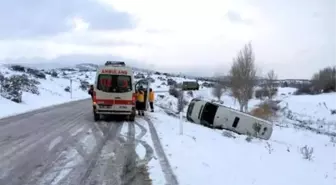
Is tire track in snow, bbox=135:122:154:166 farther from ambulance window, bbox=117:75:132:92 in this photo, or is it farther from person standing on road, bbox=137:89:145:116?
person standing on road, bbox=137:89:145:116

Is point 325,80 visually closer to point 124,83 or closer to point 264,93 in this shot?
point 264,93

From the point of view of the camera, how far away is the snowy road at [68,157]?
25.9ft

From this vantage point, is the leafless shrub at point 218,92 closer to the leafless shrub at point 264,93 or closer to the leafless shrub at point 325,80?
the leafless shrub at point 264,93

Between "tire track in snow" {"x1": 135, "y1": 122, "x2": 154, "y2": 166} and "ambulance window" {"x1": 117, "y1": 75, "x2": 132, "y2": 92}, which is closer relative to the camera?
"tire track in snow" {"x1": 135, "y1": 122, "x2": 154, "y2": 166}

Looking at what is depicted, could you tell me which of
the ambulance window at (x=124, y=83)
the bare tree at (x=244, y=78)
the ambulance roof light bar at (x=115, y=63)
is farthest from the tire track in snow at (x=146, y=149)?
the bare tree at (x=244, y=78)

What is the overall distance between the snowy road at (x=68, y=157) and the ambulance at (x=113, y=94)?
13.1 feet

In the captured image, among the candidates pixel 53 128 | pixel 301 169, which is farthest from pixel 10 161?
pixel 301 169

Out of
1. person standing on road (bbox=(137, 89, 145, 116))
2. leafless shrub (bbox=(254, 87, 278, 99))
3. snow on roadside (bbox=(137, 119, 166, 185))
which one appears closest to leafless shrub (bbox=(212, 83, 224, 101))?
leafless shrub (bbox=(254, 87, 278, 99))

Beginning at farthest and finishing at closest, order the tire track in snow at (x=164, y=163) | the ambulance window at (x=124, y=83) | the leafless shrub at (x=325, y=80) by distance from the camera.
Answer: the leafless shrub at (x=325, y=80) → the ambulance window at (x=124, y=83) → the tire track in snow at (x=164, y=163)

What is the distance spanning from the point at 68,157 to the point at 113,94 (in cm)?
1011

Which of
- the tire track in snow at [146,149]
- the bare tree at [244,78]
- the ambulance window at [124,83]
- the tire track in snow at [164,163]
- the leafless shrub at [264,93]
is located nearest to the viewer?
the tire track in snow at [164,163]

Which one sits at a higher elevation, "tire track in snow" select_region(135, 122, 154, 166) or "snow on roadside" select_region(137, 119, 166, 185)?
"snow on roadside" select_region(137, 119, 166, 185)

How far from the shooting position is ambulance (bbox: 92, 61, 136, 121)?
19.9m

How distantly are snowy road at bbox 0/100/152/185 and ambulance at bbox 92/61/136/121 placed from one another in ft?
13.1
